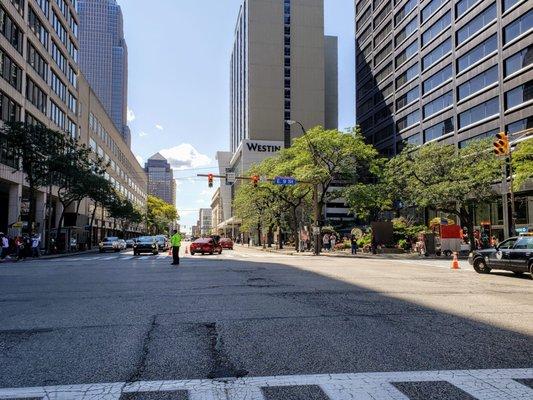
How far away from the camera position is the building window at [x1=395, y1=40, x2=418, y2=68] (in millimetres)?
67012

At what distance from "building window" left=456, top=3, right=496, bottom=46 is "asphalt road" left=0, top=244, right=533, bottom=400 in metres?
45.1

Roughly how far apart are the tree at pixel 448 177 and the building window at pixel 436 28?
988 inches

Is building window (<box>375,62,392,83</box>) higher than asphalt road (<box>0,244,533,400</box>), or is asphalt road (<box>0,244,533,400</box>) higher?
building window (<box>375,62,392,83</box>)

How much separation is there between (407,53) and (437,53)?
992cm

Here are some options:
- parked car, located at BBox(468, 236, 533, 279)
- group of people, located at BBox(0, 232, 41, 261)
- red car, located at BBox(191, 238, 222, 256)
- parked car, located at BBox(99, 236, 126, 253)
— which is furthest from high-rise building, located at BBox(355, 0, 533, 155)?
group of people, located at BBox(0, 232, 41, 261)

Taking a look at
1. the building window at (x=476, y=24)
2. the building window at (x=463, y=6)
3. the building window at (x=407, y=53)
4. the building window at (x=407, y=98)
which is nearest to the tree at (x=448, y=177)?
the building window at (x=476, y=24)

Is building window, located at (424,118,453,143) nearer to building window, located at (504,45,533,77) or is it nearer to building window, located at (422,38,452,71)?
building window, located at (422,38,452,71)

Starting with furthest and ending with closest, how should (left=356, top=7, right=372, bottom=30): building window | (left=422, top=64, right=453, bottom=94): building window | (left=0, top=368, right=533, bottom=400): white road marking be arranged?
1. (left=356, top=7, right=372, bottom=30): building window
2. (left=422, top=64, right=453, bottom=94): building window
3. (left=0, top=368, right=533, bottom=400): white road marking

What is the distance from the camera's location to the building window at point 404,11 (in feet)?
223

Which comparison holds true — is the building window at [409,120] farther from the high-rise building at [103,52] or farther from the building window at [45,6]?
the high-rise building at [103,52]

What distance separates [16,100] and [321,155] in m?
26.0

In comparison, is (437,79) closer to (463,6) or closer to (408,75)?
(463,6)

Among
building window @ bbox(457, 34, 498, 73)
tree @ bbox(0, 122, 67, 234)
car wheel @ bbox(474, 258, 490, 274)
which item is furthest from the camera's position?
building window @ bbox(457, 34, 498, 73)

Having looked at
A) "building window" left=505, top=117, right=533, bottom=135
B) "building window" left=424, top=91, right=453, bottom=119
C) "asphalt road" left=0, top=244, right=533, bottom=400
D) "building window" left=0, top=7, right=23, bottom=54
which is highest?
"building window" left=0, top=7, right=23, bottom=54
